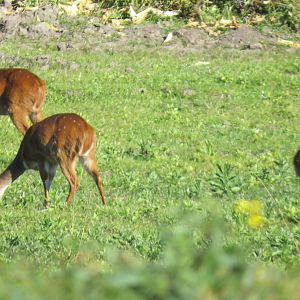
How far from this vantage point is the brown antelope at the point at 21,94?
13.3 metres

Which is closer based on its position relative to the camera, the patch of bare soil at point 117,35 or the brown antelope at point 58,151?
the brown antelope at point 58,151

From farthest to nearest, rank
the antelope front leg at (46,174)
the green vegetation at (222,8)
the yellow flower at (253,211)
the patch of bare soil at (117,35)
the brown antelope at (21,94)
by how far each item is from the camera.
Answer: the green vegetation at (222,8) → the patch of bare soil at (117,35) → the brown antelope at (21,94) → the antelope front leg at (46,174) → the yellow flower at (253,211)

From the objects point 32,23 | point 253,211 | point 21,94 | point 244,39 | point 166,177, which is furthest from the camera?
point 32,23

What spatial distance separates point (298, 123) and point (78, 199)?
5.75 meters

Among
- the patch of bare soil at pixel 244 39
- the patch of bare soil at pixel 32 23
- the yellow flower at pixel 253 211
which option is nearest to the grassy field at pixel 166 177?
the yellow flower at pixel 253 211

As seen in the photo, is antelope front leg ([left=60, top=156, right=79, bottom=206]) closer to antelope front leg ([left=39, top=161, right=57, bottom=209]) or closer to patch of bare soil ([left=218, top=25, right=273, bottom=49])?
antelope front leg ([left=39, top=161, right=57, bottom=209])

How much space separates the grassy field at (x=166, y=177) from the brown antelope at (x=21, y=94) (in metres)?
0.41

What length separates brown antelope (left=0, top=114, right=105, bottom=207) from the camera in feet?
33.6

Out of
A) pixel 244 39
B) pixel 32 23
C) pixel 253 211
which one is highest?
pixel 253 211

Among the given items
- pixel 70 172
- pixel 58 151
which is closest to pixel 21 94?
pixel 58 151

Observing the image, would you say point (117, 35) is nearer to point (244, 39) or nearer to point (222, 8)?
point (244, 39)

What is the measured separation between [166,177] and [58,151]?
A: 5.33 ft

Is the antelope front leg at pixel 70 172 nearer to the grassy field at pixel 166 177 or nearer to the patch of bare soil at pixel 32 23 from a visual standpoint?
the grassy field at pixel 166 177

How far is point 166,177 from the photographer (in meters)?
11.4
